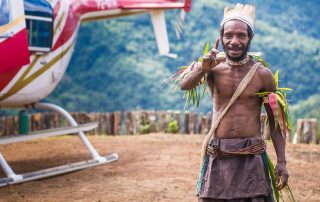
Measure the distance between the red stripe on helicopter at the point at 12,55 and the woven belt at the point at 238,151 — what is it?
3864 millimetres

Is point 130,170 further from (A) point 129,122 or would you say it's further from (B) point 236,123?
(A) point 129,122

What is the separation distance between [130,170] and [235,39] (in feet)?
16.1

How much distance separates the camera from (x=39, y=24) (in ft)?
25.4

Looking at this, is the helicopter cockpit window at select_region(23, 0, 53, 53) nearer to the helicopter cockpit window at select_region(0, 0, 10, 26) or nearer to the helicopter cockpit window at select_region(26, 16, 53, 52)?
the helicopter cockpit window at select_region(26, 16, 53, 52)

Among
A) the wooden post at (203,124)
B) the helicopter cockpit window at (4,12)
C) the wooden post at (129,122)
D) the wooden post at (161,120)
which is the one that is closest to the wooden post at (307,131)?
the wooden post at (203,124)

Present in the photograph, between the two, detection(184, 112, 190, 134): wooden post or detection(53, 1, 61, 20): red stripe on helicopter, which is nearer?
detection(53, 1, 61, 20): red stripe on helicopter

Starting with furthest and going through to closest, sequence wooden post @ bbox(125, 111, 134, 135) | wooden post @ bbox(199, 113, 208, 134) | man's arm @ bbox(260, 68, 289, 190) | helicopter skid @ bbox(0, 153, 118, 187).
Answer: wooden post @ bbox(125, 111, 134, 135)
wooden post @ bbox(199, 113, 208, 134)
helicopter skid @ bbox(0, 153, 118, 187)
man's arm @ bbox(260, 68, 289, 190)

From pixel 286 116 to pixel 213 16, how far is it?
890 inches

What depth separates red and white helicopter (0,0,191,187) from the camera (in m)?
6.92

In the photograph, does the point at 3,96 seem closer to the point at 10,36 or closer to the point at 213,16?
the point at 10,36

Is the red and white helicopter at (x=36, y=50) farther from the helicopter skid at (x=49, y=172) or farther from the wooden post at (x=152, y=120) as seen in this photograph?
the wooden post at (x=152, y=120)

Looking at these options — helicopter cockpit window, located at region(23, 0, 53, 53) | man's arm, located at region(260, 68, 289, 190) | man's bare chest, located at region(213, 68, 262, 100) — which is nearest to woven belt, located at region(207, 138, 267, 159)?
man's arm, located at region(260, 68, 289, 190)

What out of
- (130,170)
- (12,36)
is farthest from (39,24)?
(130,170)

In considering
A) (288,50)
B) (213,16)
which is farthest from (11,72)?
(213,16)
